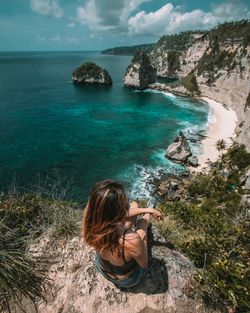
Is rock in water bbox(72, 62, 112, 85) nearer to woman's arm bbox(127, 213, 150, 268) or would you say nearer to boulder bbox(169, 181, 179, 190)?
boulder bbox(169, 181, 179, 190)

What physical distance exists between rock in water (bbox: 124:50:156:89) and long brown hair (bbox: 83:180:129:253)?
9965 centimetres

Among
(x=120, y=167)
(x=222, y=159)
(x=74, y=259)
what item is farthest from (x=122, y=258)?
(x=222, y=159)

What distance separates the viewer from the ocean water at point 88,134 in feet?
112

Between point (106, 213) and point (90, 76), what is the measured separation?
111 m

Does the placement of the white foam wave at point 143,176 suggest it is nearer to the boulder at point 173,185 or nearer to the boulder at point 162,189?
the boulder at point 162,189

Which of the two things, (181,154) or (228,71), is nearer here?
(181,154)

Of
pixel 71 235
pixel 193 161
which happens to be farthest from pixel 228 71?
pixel 71 235

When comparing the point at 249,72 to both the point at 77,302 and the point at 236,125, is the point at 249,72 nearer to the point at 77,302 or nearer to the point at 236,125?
the point at 236,125

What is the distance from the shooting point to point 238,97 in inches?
2689

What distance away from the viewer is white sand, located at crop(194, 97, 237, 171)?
4053cm

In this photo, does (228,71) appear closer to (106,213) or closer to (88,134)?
(88,134)

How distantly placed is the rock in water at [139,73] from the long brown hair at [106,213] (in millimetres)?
99649

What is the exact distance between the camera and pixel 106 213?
403cm

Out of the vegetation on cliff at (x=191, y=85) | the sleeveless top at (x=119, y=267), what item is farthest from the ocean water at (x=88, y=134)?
the sleeveless top at (x=119, y=267)
